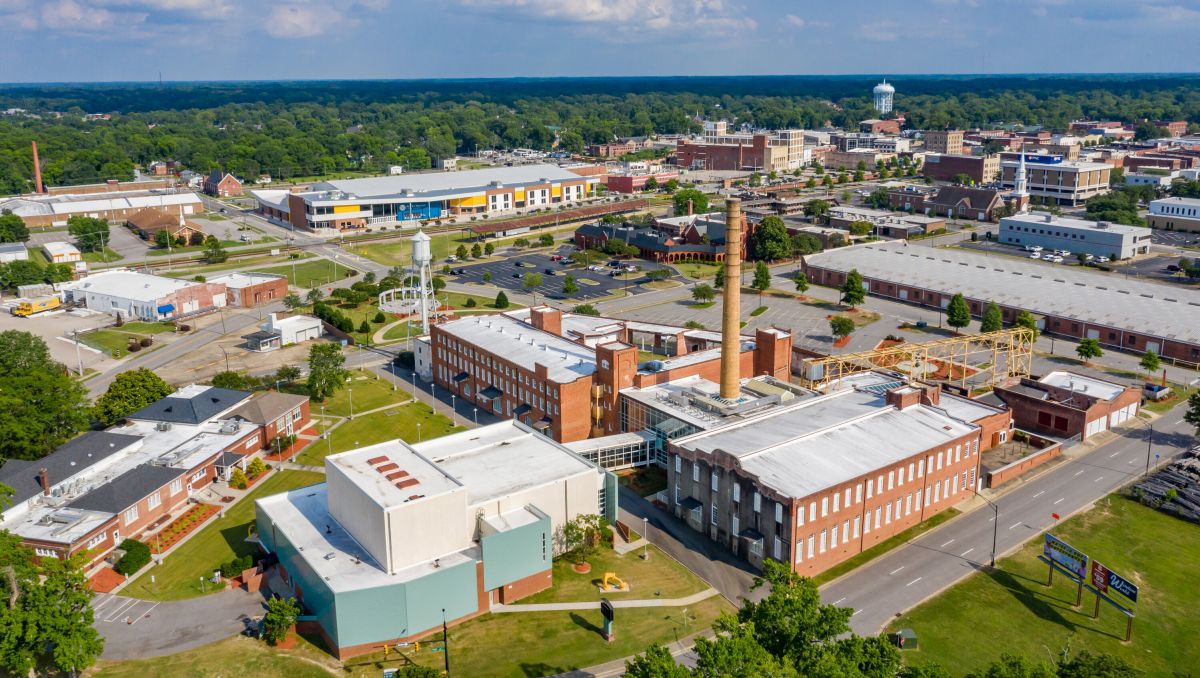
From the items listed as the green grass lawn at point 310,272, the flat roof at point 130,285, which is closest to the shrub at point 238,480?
the flat roof at point 130,285

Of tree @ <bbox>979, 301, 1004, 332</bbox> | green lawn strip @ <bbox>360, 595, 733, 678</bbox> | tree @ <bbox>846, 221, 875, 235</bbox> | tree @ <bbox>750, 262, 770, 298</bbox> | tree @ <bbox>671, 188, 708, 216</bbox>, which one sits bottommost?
green lawn strip @ <bbox>360, 595, 733, 678</bbox>

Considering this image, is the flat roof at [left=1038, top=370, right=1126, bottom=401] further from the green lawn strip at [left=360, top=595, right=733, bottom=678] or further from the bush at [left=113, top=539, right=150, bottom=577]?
the bush at [left=113, top=539, right=150, bottom=577]

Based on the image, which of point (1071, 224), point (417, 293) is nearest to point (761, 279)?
point (417, 293)

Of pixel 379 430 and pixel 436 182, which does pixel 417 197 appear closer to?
pixel 436 182

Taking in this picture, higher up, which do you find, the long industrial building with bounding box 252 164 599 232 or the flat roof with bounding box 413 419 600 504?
the long industrial building with bounding box 252 164 599 232

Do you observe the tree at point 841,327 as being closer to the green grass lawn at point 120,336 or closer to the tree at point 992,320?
the tree at point 992,320

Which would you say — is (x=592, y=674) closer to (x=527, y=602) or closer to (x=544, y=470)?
(x=527, y=602)

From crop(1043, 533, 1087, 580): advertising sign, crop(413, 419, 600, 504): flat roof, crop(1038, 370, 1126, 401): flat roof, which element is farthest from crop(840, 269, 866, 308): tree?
crop(1043, 533, 1087, 580): advertising sign
